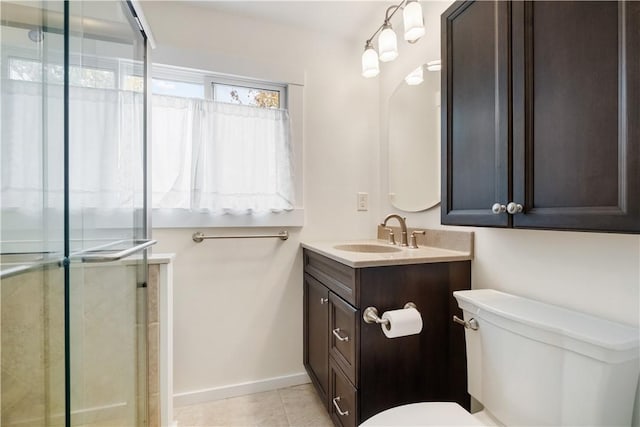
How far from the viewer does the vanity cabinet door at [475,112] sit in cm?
87

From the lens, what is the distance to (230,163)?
1713 millimetres

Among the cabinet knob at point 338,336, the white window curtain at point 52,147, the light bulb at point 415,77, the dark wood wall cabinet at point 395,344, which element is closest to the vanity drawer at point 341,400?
the dark wood wall cabinet at point 395,344

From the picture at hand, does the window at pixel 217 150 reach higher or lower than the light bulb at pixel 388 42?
lower

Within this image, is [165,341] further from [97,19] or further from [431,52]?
[431,52]

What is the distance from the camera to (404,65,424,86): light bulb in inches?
61.4

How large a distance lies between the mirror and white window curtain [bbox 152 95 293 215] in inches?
25.6

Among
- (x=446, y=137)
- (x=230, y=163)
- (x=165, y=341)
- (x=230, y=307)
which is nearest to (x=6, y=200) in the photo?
(x=165, y=341)

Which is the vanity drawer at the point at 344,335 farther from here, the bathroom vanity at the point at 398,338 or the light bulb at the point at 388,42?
the light bulb at the point at 388,42

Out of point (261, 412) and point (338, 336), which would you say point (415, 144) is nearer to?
point (338, 336)

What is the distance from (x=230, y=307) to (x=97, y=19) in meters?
1.44

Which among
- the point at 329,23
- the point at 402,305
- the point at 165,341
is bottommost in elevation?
the point at 165,341

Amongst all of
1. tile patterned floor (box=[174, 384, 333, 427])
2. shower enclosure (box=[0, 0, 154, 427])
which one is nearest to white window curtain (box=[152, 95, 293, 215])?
shower enclosure (box=[0, 0, 154, 427])

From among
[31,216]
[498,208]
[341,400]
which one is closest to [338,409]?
[341,400]

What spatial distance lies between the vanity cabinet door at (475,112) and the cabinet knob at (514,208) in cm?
3
